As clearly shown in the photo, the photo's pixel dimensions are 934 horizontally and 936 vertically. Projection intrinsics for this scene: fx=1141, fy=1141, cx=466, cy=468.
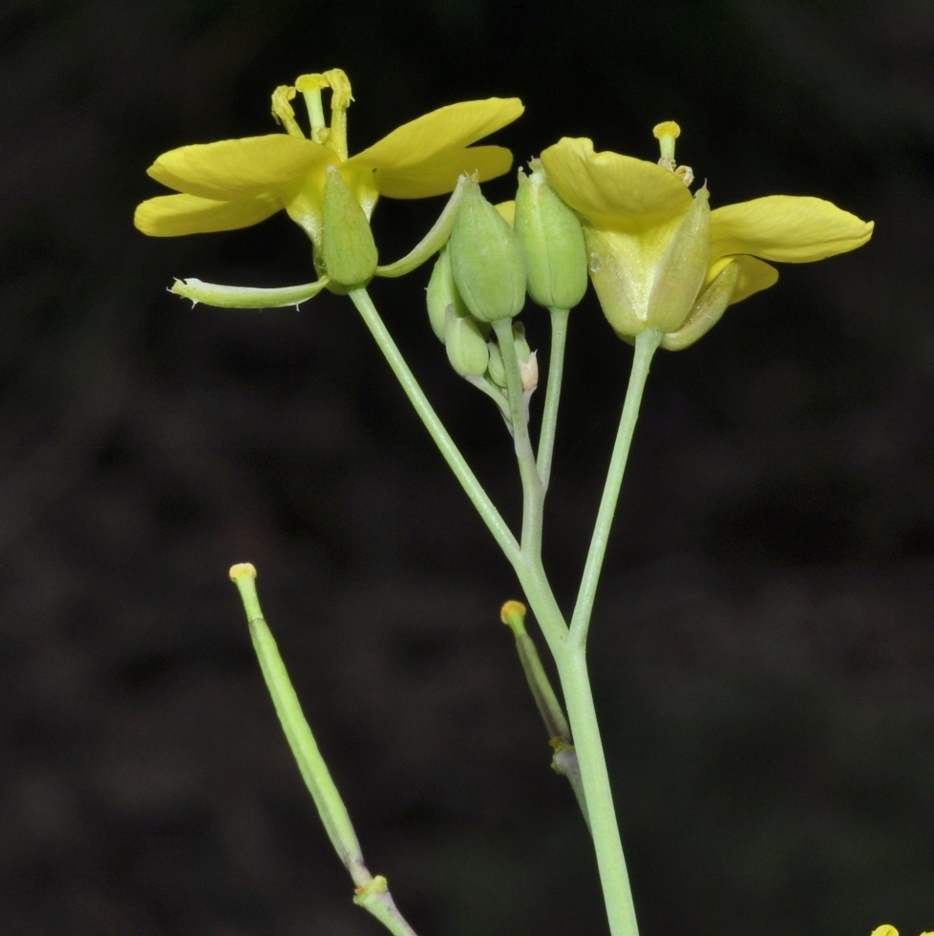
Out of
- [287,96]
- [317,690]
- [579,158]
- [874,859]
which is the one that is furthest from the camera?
[317,690]

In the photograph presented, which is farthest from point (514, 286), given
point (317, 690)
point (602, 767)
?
point (317, 690)

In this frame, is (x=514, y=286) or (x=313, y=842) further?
(x=313, y=842)

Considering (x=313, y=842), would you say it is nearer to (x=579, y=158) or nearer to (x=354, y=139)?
(x=354, y=139)

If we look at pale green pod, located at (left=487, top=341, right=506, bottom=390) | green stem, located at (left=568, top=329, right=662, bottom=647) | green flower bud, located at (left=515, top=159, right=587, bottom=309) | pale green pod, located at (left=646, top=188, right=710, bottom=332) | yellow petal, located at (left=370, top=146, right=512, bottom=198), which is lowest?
green stem, located at (left=568, top=329, right=662, bottom=647)

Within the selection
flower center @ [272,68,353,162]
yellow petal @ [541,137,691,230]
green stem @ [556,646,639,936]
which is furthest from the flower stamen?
green stem @ [556,646,639,936]

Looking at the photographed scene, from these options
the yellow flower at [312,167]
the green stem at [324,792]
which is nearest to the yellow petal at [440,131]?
the yellow flower at [312,167]

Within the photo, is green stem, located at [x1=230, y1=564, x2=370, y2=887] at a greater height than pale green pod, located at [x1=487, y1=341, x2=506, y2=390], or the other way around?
pale green pod, located at [x1=487, y1=341, x2=506, y2=390]

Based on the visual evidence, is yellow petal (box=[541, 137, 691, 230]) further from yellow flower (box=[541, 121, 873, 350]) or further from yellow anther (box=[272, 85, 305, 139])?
yellow anther (box=[272, 85, 305, 139])
